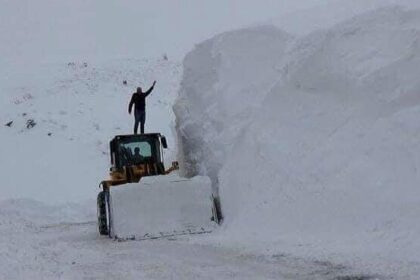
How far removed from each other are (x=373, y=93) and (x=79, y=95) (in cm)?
2170

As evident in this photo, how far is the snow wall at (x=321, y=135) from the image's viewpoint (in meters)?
9.08

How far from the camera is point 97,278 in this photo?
7.44 meters

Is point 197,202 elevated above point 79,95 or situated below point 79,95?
below

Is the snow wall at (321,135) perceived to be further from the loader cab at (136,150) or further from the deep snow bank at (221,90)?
the loader cab at (136,150)

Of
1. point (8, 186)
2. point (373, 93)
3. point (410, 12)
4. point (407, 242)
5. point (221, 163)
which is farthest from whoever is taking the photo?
point (8, 186)

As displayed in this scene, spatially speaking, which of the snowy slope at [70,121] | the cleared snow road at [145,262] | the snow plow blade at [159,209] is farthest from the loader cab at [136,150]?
Result: the snowy slope at [70,121]

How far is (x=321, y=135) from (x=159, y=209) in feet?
10.6

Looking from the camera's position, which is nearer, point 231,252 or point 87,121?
point 231,252

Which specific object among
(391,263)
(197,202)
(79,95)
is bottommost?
(391,263)

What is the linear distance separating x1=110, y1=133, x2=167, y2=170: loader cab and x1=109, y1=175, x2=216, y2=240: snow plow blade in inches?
68.0

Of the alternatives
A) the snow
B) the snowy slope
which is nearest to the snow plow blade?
the snow

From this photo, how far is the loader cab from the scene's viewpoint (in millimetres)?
13766

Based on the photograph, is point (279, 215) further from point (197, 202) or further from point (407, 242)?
point (407, 242)

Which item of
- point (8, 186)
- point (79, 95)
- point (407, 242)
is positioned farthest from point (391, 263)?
point (79, 95)
